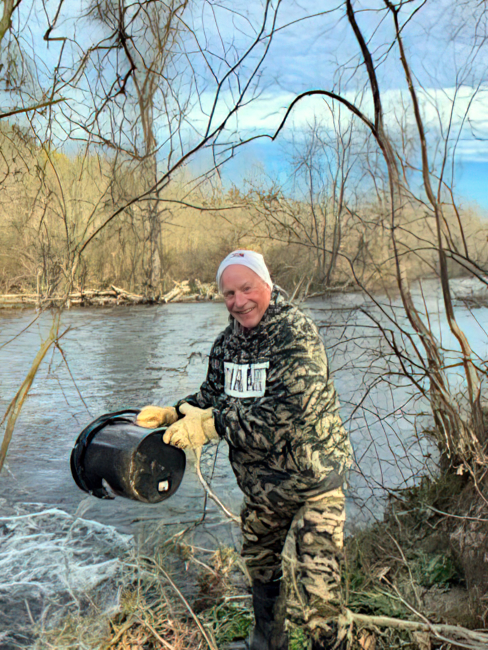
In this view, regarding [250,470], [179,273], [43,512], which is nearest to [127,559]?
[43,512]

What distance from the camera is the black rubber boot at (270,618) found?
8.59ft

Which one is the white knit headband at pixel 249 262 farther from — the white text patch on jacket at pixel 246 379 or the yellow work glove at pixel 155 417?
the yellow work glove at pixel 155 417

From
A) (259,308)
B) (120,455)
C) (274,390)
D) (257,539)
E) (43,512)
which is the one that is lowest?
(43,512)

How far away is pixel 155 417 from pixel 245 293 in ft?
2.65

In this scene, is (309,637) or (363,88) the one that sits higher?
(363,88)

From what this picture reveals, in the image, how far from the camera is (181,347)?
10672 mm

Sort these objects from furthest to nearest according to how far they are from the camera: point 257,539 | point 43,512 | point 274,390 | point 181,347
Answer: point 181,347
point 43,512
point 257,539
point 274,390

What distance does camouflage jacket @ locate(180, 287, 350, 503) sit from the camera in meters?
2.35

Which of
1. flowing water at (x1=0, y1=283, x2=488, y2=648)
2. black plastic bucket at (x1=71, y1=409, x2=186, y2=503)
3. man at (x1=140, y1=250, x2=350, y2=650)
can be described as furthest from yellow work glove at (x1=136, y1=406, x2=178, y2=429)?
flowing water at (x1=0, y1=283, x2=488, y2=648)

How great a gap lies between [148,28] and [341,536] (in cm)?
286

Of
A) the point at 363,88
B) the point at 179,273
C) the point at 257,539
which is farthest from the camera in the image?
the point at 179,273

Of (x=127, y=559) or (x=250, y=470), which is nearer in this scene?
(x=250, y=470)

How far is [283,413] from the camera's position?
2363mm

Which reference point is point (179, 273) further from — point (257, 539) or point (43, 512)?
point (257, 539)
